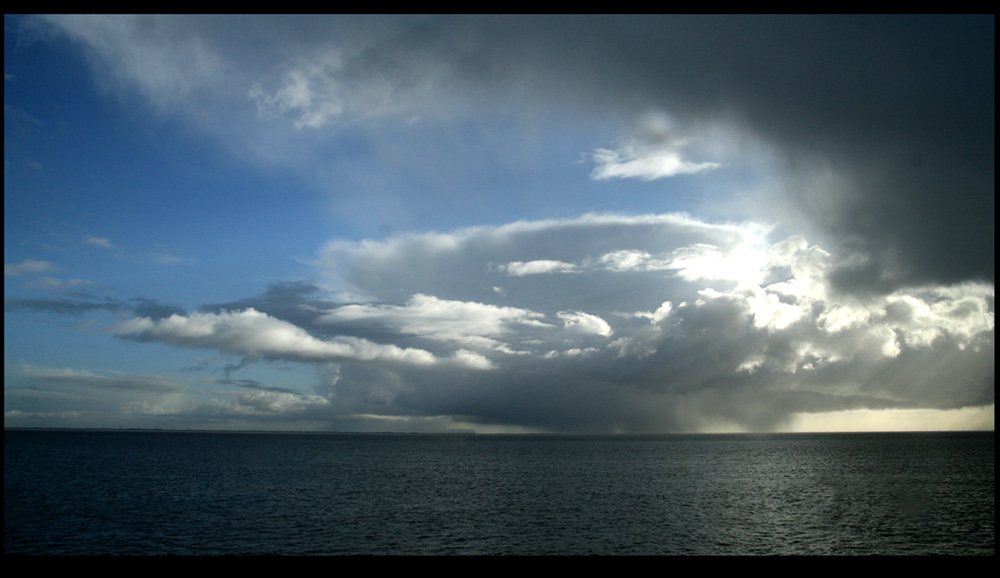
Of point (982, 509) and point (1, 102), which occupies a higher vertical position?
point (1, 102)

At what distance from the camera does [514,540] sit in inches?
1687

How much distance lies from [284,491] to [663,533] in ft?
162

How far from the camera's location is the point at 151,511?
56500 mm
